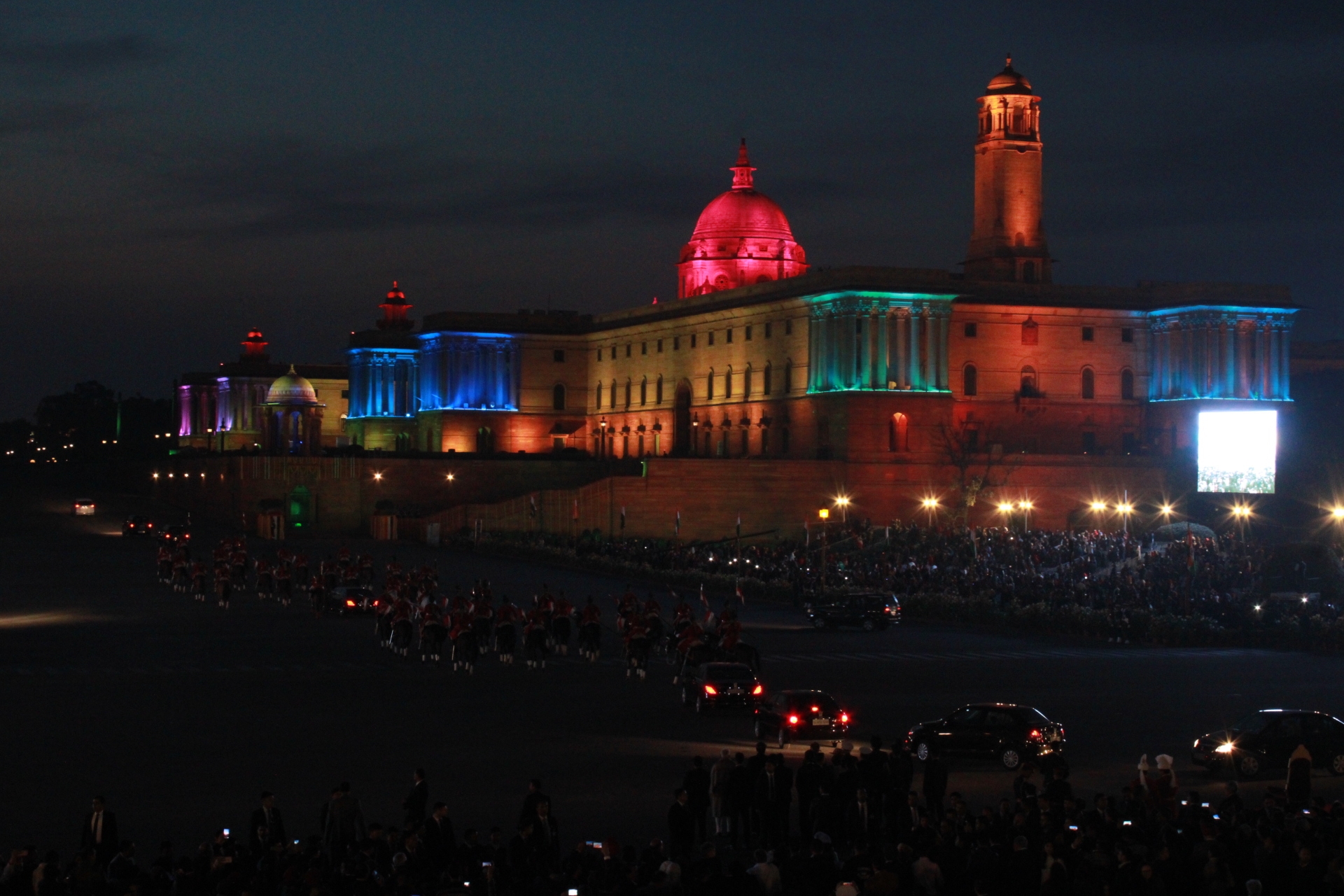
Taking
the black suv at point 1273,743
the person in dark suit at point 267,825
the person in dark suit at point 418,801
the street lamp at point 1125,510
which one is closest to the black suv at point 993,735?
the black suv at point 1273,743

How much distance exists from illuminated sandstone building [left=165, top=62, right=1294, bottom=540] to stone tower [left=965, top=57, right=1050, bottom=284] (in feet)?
0.33

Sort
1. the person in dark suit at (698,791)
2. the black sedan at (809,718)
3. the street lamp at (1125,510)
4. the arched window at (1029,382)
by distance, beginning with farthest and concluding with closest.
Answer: the arched window at (1029,382)
the street lamp at (1125,510)
the black sedan at (809,718)
the person in dark suit at (698,791)

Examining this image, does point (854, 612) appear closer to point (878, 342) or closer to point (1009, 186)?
point (878, 342)

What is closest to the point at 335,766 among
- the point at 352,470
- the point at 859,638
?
the point at 859,638

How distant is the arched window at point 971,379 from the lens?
9969 cm

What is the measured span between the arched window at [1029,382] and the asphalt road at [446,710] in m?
46.8

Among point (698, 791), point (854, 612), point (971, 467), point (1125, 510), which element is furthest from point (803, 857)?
point (971, 467)

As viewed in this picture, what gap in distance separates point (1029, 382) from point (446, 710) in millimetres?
70234

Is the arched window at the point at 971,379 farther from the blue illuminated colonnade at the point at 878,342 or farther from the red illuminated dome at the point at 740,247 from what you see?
the red illuminated dome at the point at 740,247

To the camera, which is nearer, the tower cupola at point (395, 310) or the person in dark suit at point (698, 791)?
the person in dark suit at point (698, 791)

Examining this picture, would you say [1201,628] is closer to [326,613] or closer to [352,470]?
[326,613]

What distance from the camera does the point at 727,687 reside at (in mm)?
34500

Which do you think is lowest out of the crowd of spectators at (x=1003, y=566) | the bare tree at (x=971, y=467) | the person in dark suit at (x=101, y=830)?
the person in dark suit at (x=101, y=830)

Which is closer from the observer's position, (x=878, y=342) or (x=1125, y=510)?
(x=1125, y=510)
